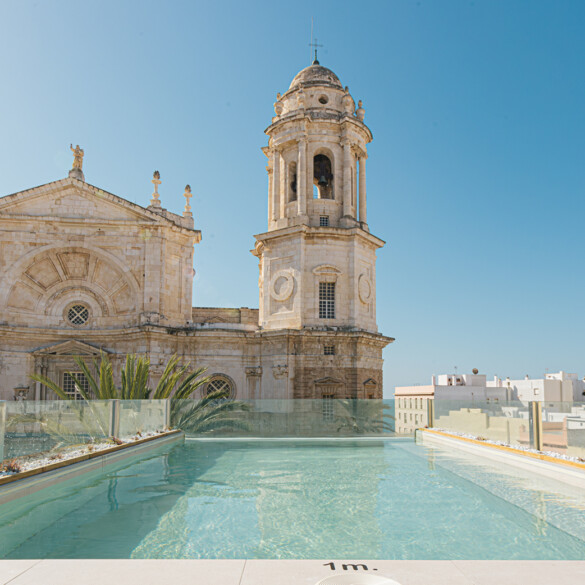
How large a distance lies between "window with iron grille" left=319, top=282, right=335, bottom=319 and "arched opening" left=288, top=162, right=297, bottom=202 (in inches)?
230

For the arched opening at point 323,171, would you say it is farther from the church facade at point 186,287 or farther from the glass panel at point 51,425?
the glass panel at point 51,425

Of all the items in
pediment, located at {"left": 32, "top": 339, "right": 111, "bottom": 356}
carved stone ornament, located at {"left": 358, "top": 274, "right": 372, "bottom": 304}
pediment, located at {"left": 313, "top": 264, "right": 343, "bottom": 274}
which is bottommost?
pediment, located at {"left": 32, "top": 339, "right": 111, "bottom": 356}

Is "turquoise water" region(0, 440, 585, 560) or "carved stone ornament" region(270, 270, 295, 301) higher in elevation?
"carved stone ornament" region(270, 270, 295, 301)

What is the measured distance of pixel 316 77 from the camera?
3297 centimetres

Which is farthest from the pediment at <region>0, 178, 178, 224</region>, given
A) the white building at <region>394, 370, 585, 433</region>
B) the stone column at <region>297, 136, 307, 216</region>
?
the white building at <region>394, 370, 585, 433</region>

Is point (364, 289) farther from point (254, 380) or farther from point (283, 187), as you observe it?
point (254, 380)

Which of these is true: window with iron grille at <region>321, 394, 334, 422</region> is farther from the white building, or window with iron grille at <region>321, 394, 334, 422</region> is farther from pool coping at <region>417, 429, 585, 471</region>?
the white building

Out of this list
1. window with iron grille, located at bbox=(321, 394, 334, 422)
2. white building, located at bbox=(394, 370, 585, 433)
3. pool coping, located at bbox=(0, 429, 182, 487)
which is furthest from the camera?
white building, located at bbox=(394, 370, 585, 433)

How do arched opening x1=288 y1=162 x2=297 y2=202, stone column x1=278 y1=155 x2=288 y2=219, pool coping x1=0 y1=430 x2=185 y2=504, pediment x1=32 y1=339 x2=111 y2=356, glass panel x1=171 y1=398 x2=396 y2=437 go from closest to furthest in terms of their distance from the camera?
pool coping x1=0 y1=430 x2=185 y2=504 → glass panel x1=171 y1=398 x2=396 y2=437 → pediment x1=32 y1=339 x2=111 y2=356 → stone column x1=278 y1=155 x2=288 y2=219 → arched opening x1=288 y1=162 x2=297 y2=202

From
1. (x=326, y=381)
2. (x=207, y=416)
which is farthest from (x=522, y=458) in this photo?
(x=326, y=381)

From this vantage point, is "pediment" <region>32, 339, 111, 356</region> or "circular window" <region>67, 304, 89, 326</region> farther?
"circular window" <region>67, 304, 89, 326</region>

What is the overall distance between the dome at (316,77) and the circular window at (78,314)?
58.5 feet

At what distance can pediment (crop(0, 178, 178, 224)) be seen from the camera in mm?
29500

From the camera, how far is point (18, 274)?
1153 inches
